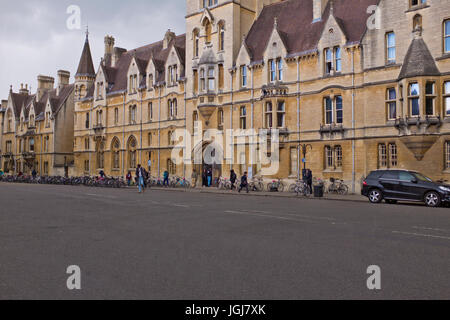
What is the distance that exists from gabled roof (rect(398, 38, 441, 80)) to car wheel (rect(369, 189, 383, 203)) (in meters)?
8.22

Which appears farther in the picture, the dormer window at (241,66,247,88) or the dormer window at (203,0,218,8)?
the dormer window at (203,0,218,8)

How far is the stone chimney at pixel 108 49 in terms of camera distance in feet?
190

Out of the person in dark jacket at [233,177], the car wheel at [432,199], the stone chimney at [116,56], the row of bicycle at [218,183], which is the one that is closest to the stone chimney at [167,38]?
the stone chimney at [116,56]

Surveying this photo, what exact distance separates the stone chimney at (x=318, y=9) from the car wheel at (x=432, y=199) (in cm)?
1916

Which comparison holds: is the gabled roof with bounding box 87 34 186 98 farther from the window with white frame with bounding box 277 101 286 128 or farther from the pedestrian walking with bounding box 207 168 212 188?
the window with white frame with bounding box 277 101 286 128

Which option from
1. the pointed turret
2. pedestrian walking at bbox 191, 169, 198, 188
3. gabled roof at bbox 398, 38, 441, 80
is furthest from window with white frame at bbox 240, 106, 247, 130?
the pointed turret

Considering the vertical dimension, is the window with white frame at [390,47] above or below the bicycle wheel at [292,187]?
above

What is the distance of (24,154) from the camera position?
219ft

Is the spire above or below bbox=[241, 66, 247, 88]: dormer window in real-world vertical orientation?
above

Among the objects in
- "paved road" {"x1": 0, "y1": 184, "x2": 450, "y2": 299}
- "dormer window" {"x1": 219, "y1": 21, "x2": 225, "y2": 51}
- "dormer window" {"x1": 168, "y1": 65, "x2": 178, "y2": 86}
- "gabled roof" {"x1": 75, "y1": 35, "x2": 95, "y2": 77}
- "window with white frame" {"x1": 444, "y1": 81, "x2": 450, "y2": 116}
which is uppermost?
"gabled roof" {"x1": 75, "y1": 35, "x2": 95, "y2": 77}

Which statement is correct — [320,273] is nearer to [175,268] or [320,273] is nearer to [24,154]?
[175,268]

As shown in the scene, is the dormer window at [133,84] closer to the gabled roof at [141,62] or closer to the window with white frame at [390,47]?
the gabled roof at [141,62]

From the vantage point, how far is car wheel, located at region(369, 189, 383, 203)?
20828mm
